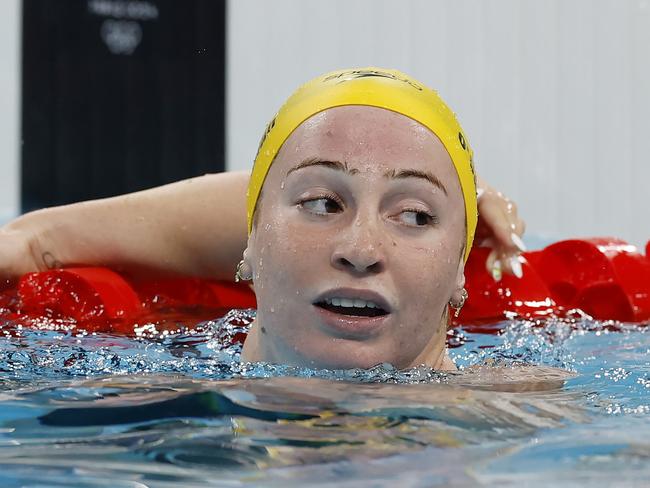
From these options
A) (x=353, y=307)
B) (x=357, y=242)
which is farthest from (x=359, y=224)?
(x=353, y=307)

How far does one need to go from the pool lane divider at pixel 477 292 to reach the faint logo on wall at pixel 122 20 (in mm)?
5531

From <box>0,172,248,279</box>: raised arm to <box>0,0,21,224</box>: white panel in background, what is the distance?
5146 millimetres

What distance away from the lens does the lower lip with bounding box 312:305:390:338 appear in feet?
6.10

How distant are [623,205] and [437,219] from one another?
6935 mm

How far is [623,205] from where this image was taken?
853cm

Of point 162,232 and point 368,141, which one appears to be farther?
point 162,232

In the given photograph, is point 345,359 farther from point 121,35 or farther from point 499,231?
point 121,35

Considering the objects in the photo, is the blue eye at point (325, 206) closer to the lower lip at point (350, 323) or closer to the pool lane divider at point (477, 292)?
the lower lip at point (350, 323)

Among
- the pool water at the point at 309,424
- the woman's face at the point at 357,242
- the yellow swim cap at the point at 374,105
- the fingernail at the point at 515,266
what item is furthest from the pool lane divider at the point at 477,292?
the woman's face at the point at 357,242

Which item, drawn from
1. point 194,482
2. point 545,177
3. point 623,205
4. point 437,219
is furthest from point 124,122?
point 194,482

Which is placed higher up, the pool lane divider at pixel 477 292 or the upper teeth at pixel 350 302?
the upper teeth at pixel 350 302

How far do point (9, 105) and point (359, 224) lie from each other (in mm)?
6796

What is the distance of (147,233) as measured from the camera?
118 inches

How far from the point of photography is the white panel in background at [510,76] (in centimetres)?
851
